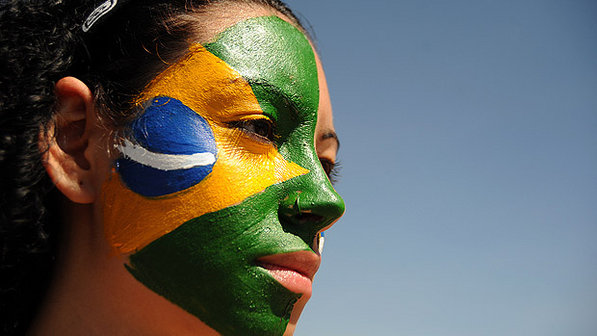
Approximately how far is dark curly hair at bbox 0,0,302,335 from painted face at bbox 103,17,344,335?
0.13 m

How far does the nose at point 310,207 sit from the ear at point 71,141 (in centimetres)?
74

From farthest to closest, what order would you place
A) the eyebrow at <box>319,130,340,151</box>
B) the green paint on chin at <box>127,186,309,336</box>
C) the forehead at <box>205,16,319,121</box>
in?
the eyebrow at <box>319,130,340,151</box>, the forehead at <box>205,16,319,121</box>, the green paint on chin at <box>127,186,309,336</box>

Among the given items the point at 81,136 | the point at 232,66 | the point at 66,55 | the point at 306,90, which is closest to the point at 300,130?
the point at 306,90

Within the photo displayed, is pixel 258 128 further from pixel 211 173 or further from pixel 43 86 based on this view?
pixel 43 86

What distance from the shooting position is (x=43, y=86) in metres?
2.04

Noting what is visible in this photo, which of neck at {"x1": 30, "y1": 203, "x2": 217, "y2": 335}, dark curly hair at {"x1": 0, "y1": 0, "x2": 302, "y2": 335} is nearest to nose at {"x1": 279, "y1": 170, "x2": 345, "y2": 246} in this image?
neck at {"x1": 30, "y1": 203, "x2": 217, "y2": 335}

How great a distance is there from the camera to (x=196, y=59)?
206 centimetres

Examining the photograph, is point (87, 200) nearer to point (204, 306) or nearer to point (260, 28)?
point (204, 306)

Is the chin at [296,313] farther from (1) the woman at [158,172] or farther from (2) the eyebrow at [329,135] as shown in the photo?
(2) the eyebrow at [329,135]

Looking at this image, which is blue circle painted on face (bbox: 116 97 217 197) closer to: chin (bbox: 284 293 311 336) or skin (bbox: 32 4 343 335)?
skin (bbox: 32 4 343 335)

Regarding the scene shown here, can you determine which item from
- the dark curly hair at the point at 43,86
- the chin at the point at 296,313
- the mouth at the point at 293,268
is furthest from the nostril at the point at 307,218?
the dark curly hair at the point at 43,86

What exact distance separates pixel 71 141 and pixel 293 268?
3.25 ft

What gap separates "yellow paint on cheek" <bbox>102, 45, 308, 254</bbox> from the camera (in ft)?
6.05

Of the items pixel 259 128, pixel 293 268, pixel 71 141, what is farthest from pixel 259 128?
pixel 71 141
